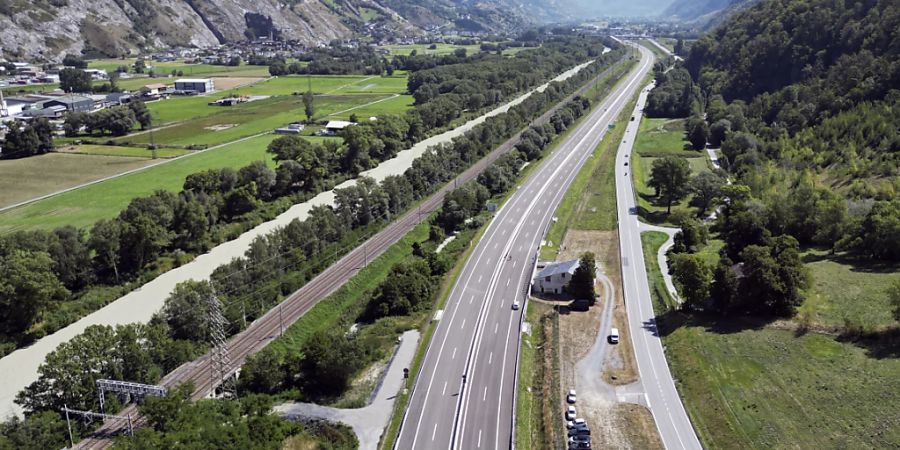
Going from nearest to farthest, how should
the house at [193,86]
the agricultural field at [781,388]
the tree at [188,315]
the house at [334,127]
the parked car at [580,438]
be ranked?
→ the agricultural field at [781,388]
the parked car at [580,438]
the tree at [188,315]
the house at [334,127]
the house at [193,86]

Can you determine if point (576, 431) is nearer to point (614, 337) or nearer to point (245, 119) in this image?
point (614, 337)

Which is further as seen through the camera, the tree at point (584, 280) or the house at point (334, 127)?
the house at point (334, 127)

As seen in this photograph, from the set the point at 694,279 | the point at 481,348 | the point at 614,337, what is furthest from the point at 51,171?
the point at 694,279

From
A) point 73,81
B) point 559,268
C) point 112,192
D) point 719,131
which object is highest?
point 73,81

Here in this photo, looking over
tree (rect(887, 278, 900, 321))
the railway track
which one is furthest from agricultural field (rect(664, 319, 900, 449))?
the railway track

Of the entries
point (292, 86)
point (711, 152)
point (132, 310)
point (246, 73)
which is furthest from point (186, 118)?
point (711, 152)

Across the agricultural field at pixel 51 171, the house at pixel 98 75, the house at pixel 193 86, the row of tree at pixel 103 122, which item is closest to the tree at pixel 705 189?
the agricultural field at pixel 51 171

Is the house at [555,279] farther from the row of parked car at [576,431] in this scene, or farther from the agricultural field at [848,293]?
the agricultural field at [848,293]
